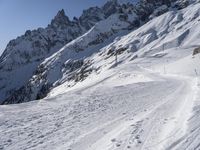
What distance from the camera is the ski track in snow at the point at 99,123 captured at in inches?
517

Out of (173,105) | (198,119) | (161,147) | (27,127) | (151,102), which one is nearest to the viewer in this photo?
(161,147)

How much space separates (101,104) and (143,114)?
15.6 ft

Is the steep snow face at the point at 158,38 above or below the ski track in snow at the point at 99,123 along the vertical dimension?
above

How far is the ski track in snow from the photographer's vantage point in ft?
43.1

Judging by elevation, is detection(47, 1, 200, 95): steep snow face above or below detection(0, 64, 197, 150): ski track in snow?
above

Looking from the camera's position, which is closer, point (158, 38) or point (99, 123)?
point (99, 123)

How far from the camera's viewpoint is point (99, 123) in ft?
53.6

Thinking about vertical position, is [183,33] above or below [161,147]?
above

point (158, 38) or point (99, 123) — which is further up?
point (158, 38)

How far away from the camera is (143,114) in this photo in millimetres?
17406

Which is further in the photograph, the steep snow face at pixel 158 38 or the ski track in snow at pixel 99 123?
the steep snow face at pixel 158 38

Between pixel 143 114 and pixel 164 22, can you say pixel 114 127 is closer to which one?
pixel 143 114

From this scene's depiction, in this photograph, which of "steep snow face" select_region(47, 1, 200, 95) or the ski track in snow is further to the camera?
"steep snow face" select_region(47, 1, 200, 95)

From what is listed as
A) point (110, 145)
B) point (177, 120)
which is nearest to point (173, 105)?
point (177, 120)
